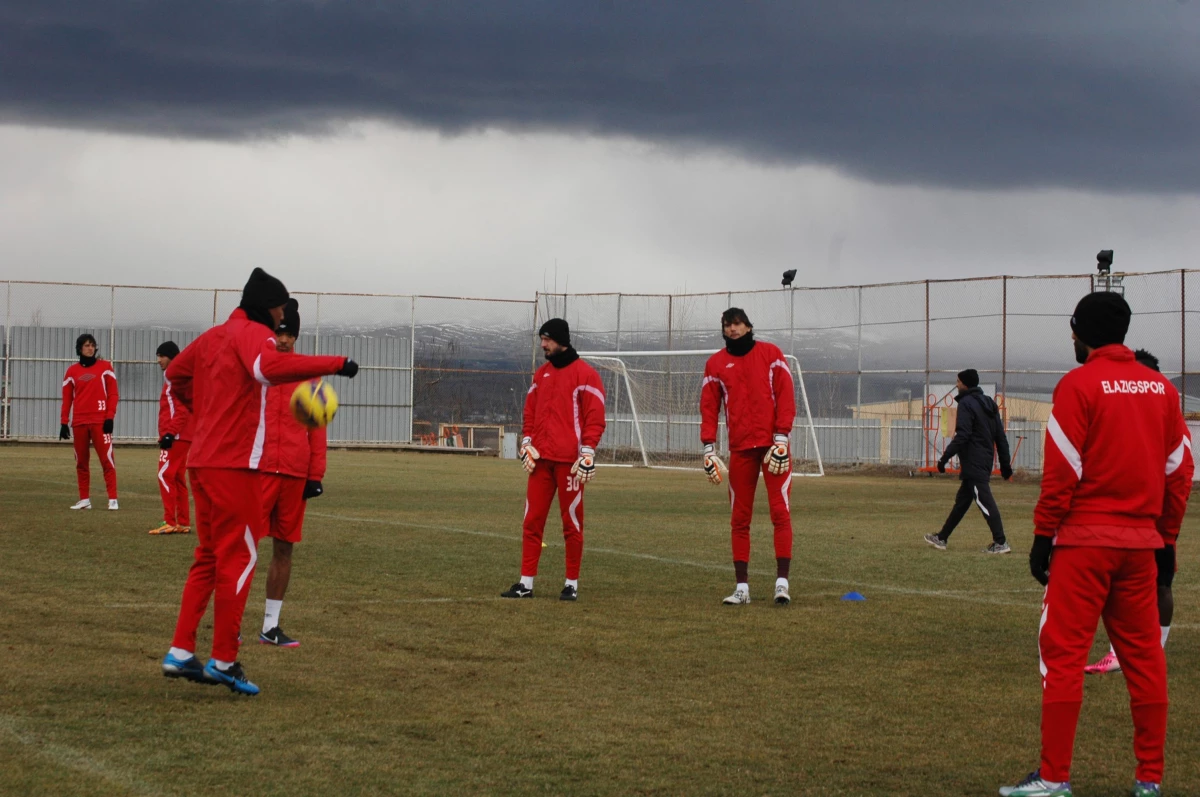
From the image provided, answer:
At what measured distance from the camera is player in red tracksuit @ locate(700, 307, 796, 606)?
1101 cm

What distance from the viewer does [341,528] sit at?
55.2ft

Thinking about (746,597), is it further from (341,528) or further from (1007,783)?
(341,528)

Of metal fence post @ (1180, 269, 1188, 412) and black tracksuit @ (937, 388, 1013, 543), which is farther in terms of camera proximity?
metal fence post @ (1180, 269, 1188, 412)

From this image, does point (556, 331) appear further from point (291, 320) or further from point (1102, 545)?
point (1102, 545)

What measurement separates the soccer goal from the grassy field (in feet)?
78.4

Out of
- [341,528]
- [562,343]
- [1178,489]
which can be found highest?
[562,343]

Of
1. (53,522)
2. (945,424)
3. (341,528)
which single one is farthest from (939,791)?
(945,424)

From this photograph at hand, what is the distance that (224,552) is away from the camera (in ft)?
23.3

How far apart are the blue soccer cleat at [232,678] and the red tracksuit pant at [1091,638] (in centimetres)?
393

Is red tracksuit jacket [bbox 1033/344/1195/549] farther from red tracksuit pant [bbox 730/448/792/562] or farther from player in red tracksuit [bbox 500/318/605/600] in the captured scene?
player in red tracksuit [bbox 500/318/605/600]

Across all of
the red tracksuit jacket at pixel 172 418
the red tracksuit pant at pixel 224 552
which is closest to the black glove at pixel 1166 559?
the red tracksuit pant at pixel 224 552

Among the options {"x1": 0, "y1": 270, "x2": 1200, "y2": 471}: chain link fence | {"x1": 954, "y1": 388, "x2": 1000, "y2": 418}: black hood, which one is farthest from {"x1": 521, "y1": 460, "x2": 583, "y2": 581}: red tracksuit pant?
{"x1": 0, "y1": 270, "x2": 1200, "y2": 471}: chain link fence

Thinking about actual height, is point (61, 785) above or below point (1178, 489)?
below

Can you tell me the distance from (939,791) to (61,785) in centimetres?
347
